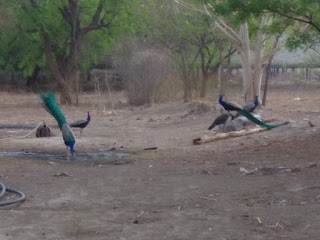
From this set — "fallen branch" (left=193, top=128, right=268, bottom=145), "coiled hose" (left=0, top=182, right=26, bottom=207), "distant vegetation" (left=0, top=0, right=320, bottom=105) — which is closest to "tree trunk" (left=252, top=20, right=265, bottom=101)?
"distant vegetation" (left=0, top=0, right=320, bottom=105)

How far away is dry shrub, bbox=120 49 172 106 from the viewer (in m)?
30.3

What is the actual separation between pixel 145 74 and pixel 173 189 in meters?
20.9

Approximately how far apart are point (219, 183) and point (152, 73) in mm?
20503

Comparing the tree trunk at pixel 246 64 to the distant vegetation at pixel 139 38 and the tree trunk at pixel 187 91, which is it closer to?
the distant vegetation at pixel 139 38

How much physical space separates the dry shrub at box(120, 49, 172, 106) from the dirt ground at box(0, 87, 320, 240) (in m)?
12.6

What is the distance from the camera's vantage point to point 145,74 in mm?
30484

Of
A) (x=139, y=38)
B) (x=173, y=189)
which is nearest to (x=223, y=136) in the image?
(x=173, y=189)

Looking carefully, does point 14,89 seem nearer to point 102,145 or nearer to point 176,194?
point 102,145

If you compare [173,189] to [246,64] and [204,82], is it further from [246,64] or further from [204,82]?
[204,82]

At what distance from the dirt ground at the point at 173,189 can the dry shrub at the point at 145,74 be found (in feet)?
41.4

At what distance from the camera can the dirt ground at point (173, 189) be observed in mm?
7293

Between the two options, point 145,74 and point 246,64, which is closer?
point 246,64

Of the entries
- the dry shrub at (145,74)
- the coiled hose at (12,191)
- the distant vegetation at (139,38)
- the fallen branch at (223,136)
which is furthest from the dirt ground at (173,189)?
the distant vegetation at (139,38)

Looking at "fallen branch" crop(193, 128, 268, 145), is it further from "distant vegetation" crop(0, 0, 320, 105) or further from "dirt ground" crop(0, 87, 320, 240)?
"distant vegetation" crop(0, 0, 320, 105)
